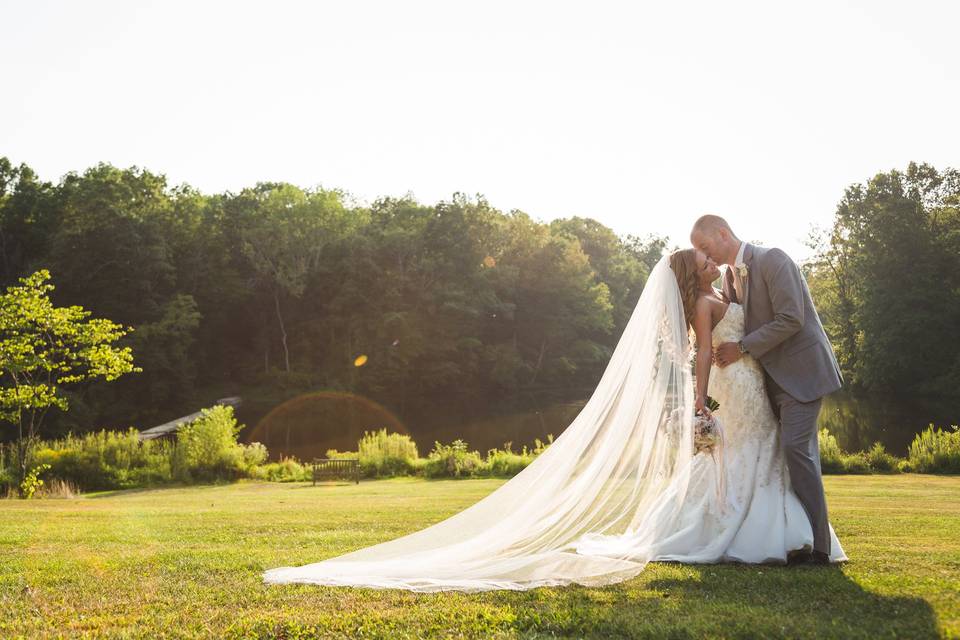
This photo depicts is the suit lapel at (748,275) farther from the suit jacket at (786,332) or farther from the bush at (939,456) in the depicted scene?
the bush at (939,456)

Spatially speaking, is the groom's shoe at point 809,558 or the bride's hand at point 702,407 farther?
the bride's hand at point 702,407

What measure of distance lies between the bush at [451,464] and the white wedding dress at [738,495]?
609 inches

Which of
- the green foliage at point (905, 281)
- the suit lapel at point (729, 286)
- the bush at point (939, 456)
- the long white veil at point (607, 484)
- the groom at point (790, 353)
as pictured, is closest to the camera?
the groom at point (790, 353)

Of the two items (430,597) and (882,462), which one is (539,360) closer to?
(882,462)

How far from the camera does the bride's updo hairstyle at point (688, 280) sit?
659 centimetres

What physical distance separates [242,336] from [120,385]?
1409cm

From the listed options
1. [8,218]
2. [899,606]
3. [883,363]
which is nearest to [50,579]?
[899,606]

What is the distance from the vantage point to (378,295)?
58281 mm

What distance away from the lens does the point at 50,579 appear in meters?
5.81

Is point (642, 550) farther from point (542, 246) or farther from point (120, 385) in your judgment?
point (542, 246)

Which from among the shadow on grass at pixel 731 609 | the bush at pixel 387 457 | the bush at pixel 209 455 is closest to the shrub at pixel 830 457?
the bush at pixel 387 457

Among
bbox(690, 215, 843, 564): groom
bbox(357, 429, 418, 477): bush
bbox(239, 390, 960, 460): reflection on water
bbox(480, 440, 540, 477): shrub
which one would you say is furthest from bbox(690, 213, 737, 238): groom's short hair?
bbox(239, 390, 960, 460): reflection on water

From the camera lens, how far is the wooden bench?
70.5 feet

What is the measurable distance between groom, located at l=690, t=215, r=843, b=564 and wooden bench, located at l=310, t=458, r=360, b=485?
16.6 meters
